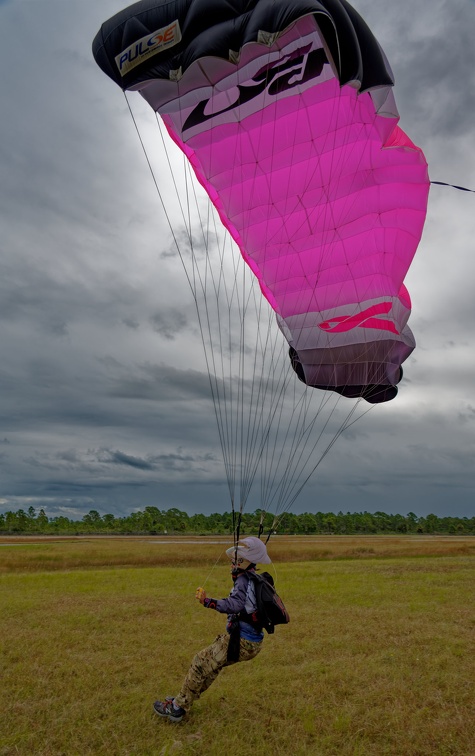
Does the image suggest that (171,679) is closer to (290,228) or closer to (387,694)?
(387,694)

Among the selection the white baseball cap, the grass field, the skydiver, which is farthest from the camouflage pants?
the white baseball cap

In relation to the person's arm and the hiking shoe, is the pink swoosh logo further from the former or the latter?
the hiking shoe

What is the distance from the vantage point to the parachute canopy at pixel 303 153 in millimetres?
6285

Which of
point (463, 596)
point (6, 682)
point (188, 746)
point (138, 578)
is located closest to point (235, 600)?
point (188, 746)

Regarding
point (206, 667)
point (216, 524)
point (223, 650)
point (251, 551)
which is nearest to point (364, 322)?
point (251, 551)

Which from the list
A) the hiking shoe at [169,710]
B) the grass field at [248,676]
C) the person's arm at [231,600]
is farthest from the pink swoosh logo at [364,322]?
the hiking shoe at [169,710]

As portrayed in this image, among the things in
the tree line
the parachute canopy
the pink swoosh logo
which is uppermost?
the parachute canopy

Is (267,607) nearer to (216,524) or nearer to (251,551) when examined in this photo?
(251,551)

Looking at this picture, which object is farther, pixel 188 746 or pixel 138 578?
pixel 138 578

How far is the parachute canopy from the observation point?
20.6 feet

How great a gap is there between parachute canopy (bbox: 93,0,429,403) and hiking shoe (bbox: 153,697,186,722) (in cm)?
761

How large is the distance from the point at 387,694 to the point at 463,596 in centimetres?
845

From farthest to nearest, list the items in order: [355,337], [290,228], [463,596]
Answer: [463,596], [355,337], [290,228]

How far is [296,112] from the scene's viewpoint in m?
8.17
